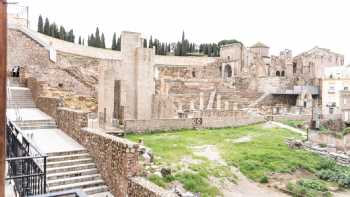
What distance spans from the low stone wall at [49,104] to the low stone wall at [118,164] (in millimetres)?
2782

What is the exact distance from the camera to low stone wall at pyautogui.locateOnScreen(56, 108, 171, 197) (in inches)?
356

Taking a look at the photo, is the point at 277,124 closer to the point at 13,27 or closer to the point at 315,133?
A: the point at 315,133

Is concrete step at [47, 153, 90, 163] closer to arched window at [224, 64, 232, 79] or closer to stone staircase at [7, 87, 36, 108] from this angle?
stone staircase at [7, 87, 36, 108]

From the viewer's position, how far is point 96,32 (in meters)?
50.5

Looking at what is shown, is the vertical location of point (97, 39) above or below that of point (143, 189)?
above

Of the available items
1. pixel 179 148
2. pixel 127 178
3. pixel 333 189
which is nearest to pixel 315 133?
pixel 333 189

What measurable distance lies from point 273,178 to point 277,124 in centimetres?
1427

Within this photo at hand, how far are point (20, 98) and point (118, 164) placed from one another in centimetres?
873

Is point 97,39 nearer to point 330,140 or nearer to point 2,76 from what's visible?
point 330,140

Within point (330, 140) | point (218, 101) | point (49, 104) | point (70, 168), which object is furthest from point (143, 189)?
point (218, 101)

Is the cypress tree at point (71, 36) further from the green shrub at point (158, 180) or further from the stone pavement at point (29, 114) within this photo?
the green shrub at point (158, 180)

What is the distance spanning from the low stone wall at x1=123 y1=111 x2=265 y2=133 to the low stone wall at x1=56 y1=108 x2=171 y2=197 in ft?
27.8

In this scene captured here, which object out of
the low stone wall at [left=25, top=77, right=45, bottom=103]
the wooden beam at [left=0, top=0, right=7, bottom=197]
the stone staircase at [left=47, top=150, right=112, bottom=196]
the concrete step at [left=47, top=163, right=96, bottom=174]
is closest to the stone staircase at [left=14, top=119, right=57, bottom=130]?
the stone staircase at [left=47, top=150, right=112, bottom=196]

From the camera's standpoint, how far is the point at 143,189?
348 inches
